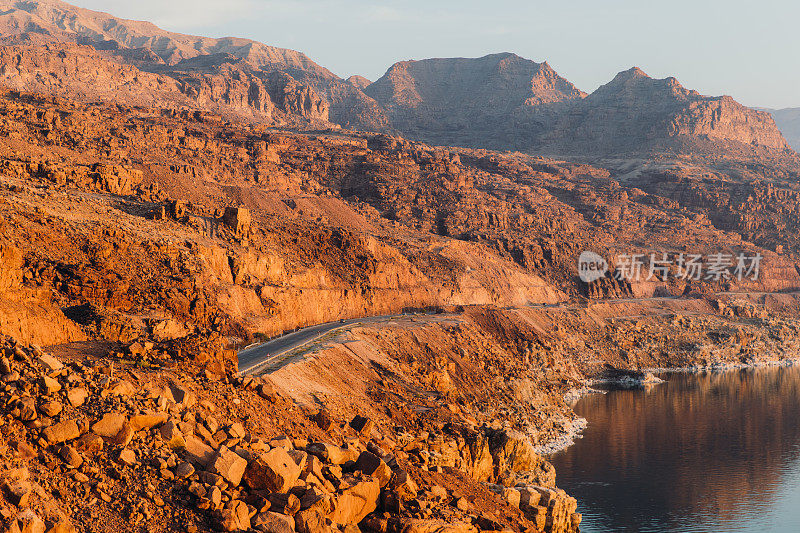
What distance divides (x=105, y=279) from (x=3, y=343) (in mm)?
28440

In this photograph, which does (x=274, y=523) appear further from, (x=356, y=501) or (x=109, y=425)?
(x=109, y=425)

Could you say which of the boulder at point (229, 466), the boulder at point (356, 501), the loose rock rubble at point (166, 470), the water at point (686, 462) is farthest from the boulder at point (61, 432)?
the water at point (686, 462)

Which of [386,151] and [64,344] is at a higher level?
[386,151]

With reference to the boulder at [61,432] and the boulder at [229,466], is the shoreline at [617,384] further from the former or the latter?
the boulder at [61,432]

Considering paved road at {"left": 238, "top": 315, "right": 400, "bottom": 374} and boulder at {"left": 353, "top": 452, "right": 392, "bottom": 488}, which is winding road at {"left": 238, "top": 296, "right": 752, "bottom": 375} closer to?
paved road at {"left": 238, "top": 315, "right": 400, "bottom": 374}

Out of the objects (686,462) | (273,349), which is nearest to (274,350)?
(273,349)

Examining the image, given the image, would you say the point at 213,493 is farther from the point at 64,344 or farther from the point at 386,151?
the point at 386,151

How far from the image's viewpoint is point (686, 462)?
60.4m

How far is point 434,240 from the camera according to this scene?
116188 millimetres

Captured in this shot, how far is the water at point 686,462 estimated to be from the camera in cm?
4891

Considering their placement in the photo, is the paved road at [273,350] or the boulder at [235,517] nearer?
the boulder at [235,517]

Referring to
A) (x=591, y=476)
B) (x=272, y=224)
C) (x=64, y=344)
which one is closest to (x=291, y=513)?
(x=64, y=344)

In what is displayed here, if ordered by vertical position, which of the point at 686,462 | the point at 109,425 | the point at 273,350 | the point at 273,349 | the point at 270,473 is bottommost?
the point at 686,462

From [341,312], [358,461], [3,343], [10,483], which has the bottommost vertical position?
[341,312]
